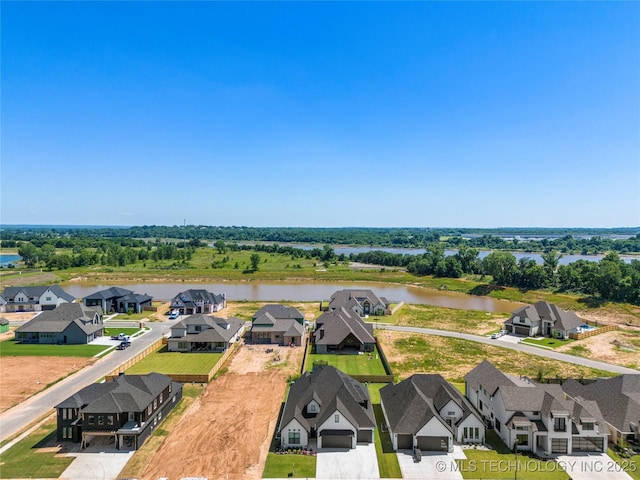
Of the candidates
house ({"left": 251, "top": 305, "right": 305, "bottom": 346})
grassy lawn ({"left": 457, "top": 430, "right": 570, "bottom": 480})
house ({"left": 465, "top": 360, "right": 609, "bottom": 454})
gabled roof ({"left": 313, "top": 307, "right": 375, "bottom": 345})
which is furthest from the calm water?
grassy lawn ({"left": 457, "top": 430, "right": 570, "bottom": 480})

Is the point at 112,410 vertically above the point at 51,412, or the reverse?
the point at 112,410

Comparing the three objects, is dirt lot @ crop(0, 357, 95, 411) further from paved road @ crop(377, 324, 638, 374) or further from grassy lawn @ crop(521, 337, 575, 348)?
grassy lawn @ crop(521, 337, 575, 348)

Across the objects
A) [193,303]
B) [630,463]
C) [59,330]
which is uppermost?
[193,303]

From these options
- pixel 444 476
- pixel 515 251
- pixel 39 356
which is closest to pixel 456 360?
pixel 444 476

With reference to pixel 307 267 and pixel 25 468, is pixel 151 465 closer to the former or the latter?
pixel 25 468

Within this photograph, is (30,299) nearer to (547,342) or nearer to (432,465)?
(432,465)

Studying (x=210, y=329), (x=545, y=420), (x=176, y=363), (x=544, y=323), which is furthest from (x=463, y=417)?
(x=544, y=323)
